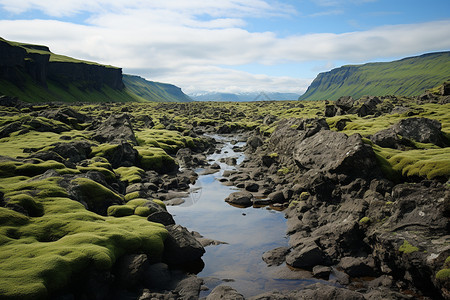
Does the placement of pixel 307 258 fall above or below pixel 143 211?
below

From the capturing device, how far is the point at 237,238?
29672 mm

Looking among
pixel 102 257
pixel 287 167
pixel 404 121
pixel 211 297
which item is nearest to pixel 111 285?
pixel 102 257

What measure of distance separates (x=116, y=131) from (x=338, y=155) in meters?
51.9

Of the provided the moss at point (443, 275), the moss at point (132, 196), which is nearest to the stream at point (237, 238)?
the moss at point (132, 196)

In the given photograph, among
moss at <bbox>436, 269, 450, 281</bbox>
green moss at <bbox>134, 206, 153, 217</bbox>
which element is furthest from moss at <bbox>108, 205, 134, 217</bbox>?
moss at <bbox>436, 269, 450, 281</bbox>

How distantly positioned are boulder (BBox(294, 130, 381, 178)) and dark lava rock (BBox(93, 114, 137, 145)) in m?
39.5

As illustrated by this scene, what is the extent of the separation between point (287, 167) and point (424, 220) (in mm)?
30592

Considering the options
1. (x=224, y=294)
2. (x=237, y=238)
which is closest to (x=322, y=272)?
(x=224, y=294)

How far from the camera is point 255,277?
22469 mm

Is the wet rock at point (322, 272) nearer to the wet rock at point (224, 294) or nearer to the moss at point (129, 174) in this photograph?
the wet rock at point (224, 294)

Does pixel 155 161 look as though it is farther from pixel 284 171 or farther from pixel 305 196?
pixel 305 196

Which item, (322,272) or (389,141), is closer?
(322,272)

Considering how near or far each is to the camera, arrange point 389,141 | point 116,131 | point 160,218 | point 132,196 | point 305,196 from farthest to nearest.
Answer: point 116,131 → point 389,141 → point 305,196 → point 132,196 → point 160,218

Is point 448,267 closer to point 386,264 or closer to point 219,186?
point 386,264
